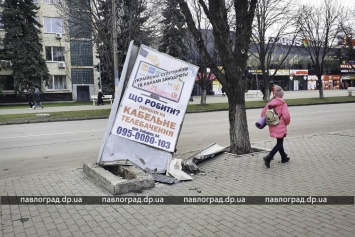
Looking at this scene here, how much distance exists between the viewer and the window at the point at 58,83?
127 feet

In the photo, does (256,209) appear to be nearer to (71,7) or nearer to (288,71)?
(71,7)

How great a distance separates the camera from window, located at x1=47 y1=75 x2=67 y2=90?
38.8 m

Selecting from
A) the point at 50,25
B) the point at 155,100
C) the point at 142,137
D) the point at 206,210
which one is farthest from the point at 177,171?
the point at 50,25

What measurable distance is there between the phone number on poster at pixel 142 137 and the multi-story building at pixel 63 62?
35.5 metres

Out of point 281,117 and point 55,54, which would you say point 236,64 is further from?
point 55,54

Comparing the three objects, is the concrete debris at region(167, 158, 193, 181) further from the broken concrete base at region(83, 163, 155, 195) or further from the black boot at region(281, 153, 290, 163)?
the black boot at region(281, 153, 290, 163)

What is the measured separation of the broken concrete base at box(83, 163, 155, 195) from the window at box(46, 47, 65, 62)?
37.3m

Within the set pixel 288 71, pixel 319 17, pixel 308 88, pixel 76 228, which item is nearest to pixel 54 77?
pixel 319 17

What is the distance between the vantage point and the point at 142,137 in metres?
5.84

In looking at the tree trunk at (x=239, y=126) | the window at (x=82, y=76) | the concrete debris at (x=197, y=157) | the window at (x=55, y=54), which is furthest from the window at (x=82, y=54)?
the concrete debris at (x=197, y=157)

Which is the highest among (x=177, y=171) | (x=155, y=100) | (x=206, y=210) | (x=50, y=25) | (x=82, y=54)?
(x=50, y=25)

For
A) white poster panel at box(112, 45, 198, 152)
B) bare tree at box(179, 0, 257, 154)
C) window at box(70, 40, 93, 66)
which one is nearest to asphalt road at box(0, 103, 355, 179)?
bare tree at box(179, 0, 257, 154)

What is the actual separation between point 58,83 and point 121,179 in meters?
37.7

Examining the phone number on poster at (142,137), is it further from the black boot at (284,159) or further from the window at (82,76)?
the window at (82,76)
